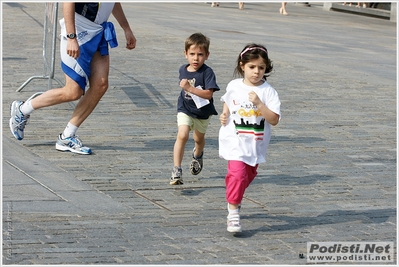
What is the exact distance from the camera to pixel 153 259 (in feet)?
16.9

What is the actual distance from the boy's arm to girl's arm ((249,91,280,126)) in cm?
87

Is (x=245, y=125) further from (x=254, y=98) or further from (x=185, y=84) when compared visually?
(x=185, y=84)

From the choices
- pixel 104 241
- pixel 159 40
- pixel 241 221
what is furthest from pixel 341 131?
pixel 159 40

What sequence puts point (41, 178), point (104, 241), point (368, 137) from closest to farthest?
point (104, 241), point (41, 178), point (368, 137)

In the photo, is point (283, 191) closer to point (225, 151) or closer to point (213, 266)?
point (225, 151)

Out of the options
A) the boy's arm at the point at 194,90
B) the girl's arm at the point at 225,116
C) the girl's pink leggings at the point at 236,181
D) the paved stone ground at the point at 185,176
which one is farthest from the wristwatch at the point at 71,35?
the girl's pink leggings at the point at 236,181

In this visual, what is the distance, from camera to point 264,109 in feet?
18.8

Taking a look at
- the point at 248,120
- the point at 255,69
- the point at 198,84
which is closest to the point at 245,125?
A: the point at 248,120

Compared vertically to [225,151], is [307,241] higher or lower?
lower

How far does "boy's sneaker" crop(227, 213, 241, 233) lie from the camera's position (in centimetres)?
571

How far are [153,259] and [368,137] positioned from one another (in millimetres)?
4784

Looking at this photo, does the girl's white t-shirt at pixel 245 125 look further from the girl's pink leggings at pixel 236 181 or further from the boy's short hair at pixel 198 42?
the boy's short hair at pixel 198 42

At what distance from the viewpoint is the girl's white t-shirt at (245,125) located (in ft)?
19.3

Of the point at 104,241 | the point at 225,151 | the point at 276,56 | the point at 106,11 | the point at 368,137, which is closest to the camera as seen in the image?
the point at 104,241
